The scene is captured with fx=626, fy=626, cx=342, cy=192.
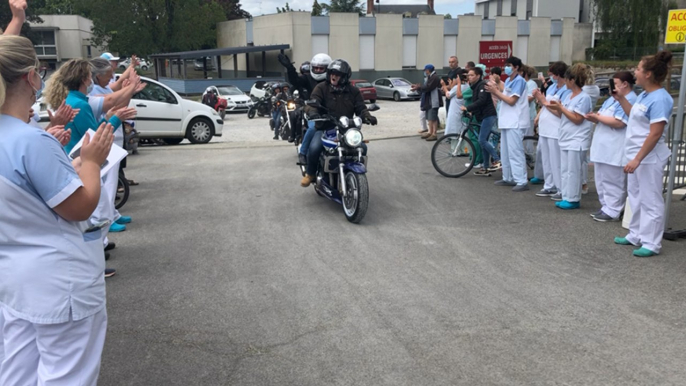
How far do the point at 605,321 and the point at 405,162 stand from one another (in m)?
8.10

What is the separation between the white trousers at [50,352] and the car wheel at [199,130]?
579 inches

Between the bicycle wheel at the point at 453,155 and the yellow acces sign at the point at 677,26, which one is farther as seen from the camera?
the bicycle wheel at the point at 453,155

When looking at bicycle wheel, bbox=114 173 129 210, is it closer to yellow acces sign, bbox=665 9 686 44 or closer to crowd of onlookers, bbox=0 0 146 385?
crowd of onlookers, bbox=0 0 146 385

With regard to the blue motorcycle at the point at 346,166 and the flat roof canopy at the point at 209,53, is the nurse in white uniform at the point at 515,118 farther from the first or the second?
the flat roof canopy at the point at 209,53

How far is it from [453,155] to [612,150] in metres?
3.79

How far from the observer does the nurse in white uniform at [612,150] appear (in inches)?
291

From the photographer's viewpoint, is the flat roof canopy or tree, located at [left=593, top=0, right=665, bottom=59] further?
tree, located at [left=593, top=0, right=665, bottom=59]

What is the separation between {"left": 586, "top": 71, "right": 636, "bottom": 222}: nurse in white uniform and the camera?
7.40 meters

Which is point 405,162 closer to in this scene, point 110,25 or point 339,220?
point 339,220

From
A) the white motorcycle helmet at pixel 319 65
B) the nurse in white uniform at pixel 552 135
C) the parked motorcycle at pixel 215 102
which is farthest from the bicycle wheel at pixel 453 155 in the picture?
the parked motorcycle at pixel 215 102

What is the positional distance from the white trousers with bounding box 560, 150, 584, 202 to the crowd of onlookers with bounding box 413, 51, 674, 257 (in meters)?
0.01

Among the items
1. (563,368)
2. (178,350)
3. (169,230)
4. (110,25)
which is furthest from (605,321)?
(110,25)

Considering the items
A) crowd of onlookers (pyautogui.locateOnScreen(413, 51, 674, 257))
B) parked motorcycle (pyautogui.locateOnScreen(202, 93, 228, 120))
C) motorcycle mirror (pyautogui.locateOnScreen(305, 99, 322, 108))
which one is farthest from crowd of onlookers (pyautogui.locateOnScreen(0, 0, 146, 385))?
parked motorcycle (pyautogui.locateOnScreen(202, 93, 228, 120))

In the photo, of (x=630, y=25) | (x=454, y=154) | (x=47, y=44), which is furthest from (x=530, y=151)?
(x=47, y=44)
